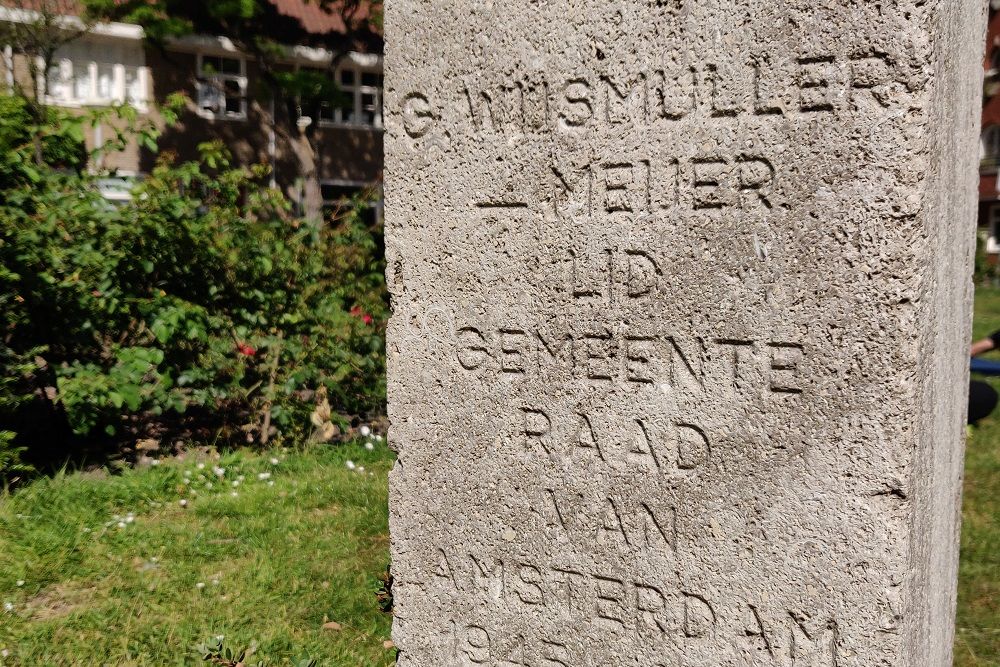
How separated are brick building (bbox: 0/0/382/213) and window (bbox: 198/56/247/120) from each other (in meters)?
0.02

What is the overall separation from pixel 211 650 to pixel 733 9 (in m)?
2.43

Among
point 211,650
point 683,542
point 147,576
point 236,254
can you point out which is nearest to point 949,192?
point 683,542

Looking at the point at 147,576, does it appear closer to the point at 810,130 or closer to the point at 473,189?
the point at 473,189

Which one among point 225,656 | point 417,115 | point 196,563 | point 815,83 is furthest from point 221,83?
point 815,83

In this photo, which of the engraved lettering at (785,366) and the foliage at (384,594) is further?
the foliage at (384,594)

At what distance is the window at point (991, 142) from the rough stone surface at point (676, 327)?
30955mm

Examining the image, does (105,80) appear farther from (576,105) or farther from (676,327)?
(676,327)

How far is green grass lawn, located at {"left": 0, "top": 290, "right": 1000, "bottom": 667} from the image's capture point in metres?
2.89

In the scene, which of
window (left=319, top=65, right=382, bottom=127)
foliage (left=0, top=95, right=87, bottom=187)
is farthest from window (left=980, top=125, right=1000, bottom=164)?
foliage (left=0, top=95, right=87, bottom=187)

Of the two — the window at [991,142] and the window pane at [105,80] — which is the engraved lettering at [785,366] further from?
the window at [991,142]

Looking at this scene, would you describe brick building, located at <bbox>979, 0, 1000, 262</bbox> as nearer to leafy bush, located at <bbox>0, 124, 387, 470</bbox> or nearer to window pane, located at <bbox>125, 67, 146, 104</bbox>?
window pane, located at <bbox>125, 67, 146, 104</bbox>

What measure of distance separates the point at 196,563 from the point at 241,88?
19253 millimetres

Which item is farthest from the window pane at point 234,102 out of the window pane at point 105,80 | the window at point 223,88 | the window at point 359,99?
the window pane at point 105,80

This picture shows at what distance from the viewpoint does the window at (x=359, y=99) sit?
848 inches
